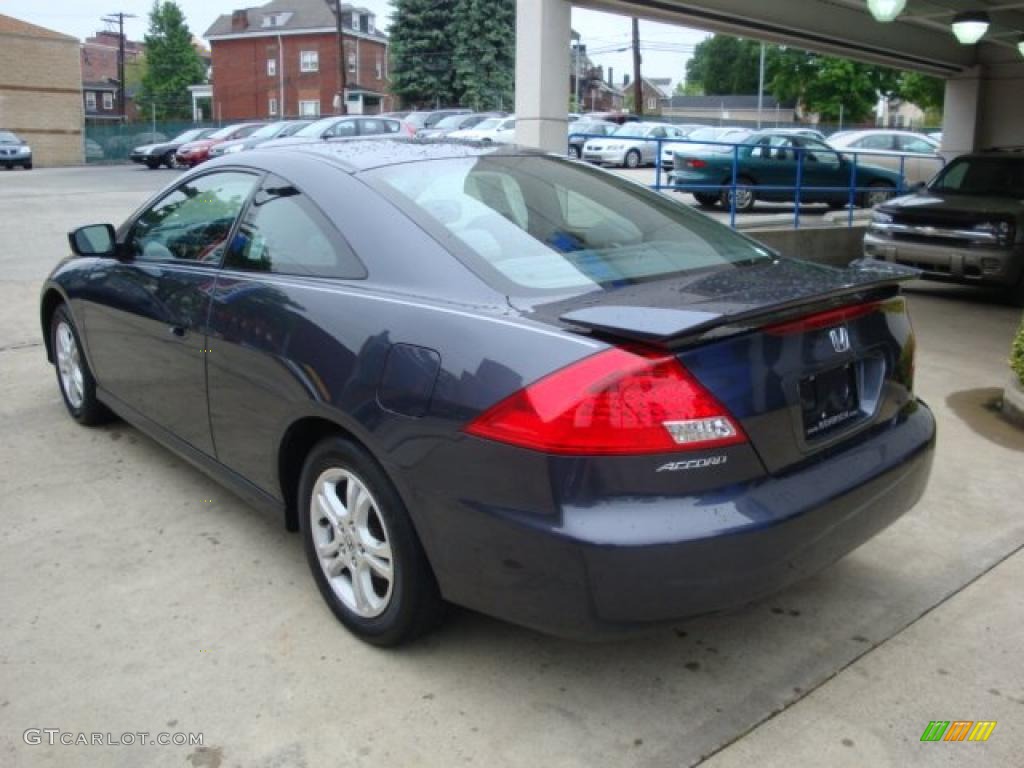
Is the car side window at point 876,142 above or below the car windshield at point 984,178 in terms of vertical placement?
above

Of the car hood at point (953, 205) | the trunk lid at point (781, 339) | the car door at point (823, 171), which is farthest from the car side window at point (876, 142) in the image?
the trunk lid at point (781, 339)

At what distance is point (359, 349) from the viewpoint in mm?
2896

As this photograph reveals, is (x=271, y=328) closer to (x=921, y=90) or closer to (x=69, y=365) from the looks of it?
(x=69, y=365)

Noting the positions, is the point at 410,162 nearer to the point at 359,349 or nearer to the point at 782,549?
the point at 359,349

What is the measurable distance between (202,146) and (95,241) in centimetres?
2905

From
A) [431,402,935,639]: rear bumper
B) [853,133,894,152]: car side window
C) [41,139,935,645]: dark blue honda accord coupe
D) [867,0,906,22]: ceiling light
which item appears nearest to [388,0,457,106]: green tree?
[853,133,894,152]: car side window

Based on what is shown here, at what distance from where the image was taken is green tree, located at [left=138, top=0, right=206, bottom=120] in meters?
74.0

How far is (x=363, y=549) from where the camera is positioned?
301cm

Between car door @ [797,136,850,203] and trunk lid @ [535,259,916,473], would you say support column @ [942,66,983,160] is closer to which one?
car door @ [797,136,850,203]

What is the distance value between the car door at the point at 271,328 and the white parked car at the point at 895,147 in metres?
19.2

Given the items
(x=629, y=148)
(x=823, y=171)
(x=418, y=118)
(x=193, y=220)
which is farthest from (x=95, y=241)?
(x=418, y=118)

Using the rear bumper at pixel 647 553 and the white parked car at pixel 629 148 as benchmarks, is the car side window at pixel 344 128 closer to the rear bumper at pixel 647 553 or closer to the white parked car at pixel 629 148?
the white parked car at pixel 629 148

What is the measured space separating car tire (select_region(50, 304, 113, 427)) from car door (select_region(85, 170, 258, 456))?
332 mm

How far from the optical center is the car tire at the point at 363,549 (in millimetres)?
2830
